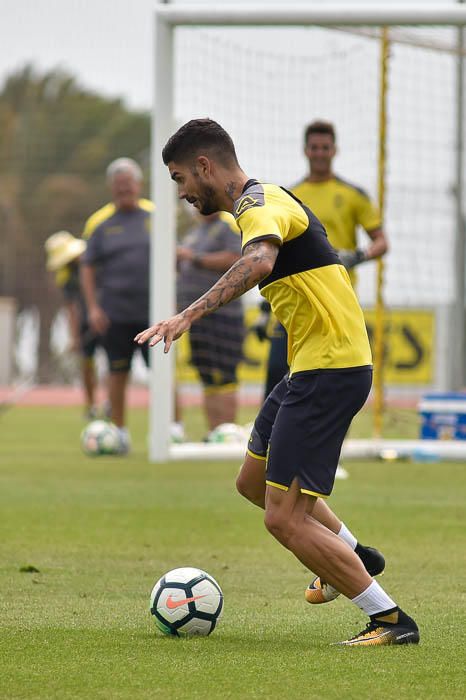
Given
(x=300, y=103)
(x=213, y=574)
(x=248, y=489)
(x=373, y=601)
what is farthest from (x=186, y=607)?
(x=300, y=103)

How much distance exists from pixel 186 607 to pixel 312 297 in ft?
4.12

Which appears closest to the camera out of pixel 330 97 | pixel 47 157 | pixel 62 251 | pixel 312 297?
pixel 312 297

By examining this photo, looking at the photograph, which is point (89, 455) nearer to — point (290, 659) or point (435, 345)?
point (290, 659)

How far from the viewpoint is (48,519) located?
8.65 meters

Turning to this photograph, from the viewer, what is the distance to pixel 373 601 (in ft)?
16.7

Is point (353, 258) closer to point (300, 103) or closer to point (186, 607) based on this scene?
point (300, 103)

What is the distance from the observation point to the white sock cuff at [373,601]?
508 cm

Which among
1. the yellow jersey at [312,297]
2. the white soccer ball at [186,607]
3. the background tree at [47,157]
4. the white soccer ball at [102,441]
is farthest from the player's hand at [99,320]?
the background tree at [47,157]

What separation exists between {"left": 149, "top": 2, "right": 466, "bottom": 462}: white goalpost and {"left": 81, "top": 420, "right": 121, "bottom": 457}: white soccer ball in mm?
642

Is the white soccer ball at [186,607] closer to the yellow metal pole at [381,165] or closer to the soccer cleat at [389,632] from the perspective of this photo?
the soccer cleat at [389,632]

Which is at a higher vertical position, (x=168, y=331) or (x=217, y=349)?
(x=168, y=331)

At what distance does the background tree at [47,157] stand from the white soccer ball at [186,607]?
36.9 meters

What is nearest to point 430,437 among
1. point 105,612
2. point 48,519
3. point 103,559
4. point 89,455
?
point 89,455

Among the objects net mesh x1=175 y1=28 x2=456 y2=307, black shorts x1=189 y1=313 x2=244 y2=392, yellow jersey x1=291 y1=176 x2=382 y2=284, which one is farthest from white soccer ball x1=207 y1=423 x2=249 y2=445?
yellow jersey x1=291 y1=176 x2=382 y2=284
